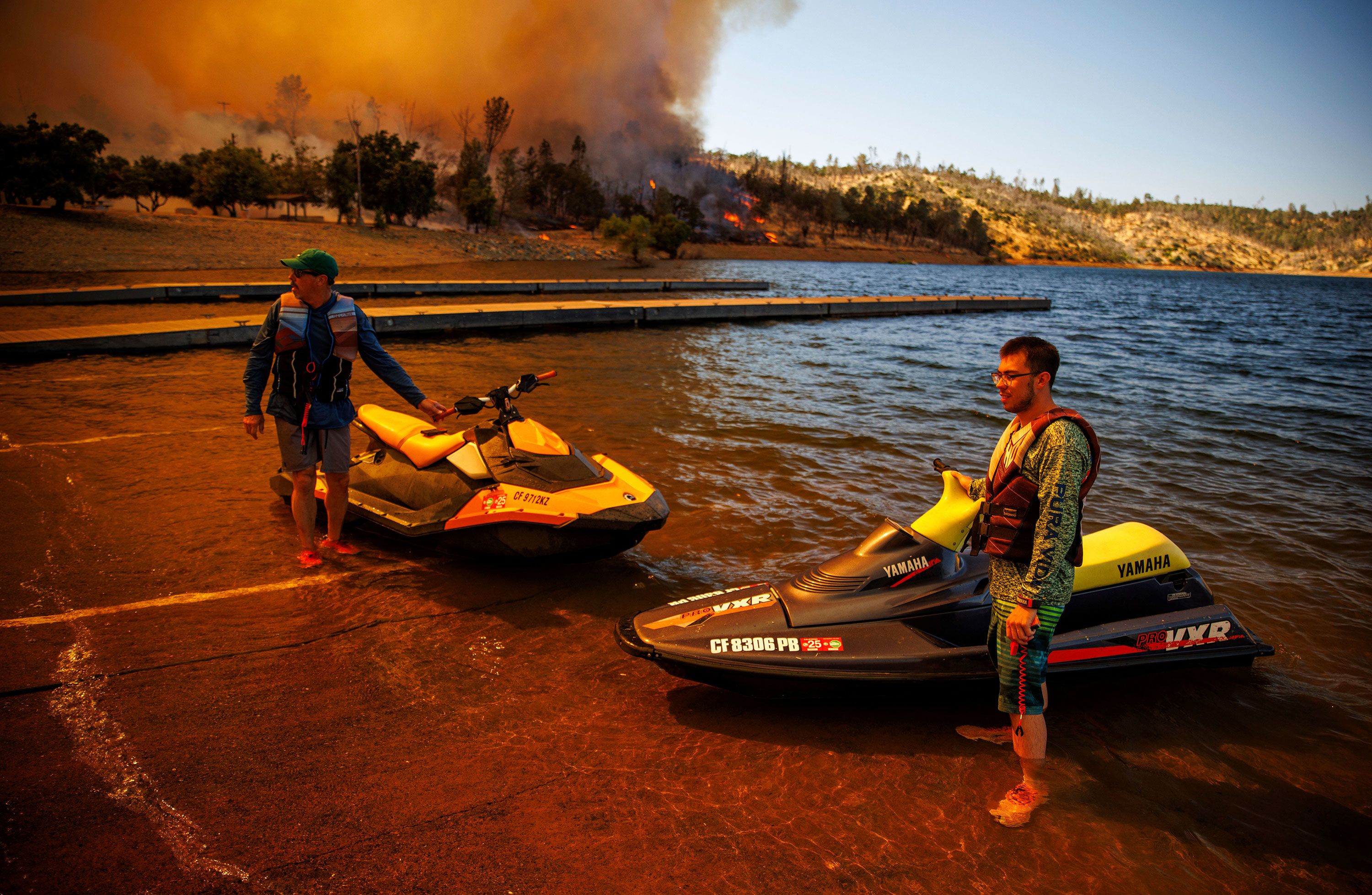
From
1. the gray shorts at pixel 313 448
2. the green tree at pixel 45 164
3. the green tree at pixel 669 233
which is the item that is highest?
the green tree at pixel 669 233

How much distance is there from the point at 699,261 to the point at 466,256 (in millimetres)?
35418

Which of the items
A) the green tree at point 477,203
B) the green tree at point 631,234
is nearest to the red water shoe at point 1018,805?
the green tree at point 631,234

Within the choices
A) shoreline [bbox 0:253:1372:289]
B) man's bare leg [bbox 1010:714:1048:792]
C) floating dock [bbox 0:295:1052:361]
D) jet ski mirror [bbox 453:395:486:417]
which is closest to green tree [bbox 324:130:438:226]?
shoreline [bbox 0:253:1372:289]

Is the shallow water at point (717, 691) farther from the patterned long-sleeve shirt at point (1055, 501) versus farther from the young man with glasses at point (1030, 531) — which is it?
the patterned long-sleeve shirt at point (1055, 501)

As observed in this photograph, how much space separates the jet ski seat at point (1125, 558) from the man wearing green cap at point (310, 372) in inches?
176

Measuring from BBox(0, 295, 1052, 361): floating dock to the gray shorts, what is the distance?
1084 cm

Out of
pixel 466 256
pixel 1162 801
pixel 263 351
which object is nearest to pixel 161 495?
pixel 263 351

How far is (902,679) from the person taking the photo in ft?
12.8

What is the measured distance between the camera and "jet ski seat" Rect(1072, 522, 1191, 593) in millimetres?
4520

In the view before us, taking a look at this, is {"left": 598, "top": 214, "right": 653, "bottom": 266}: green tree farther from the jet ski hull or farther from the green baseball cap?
the jet ski hull

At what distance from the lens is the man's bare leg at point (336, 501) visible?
18.6 feet

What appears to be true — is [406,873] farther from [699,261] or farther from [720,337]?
[699,261]

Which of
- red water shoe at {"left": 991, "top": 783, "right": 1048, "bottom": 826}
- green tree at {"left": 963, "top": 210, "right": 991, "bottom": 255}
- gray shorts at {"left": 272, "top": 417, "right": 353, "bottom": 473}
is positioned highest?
green tree at {"left": 963, "top": 210, "right": 991, "bottom": 255}

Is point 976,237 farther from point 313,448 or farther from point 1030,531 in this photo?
point 1030,531
